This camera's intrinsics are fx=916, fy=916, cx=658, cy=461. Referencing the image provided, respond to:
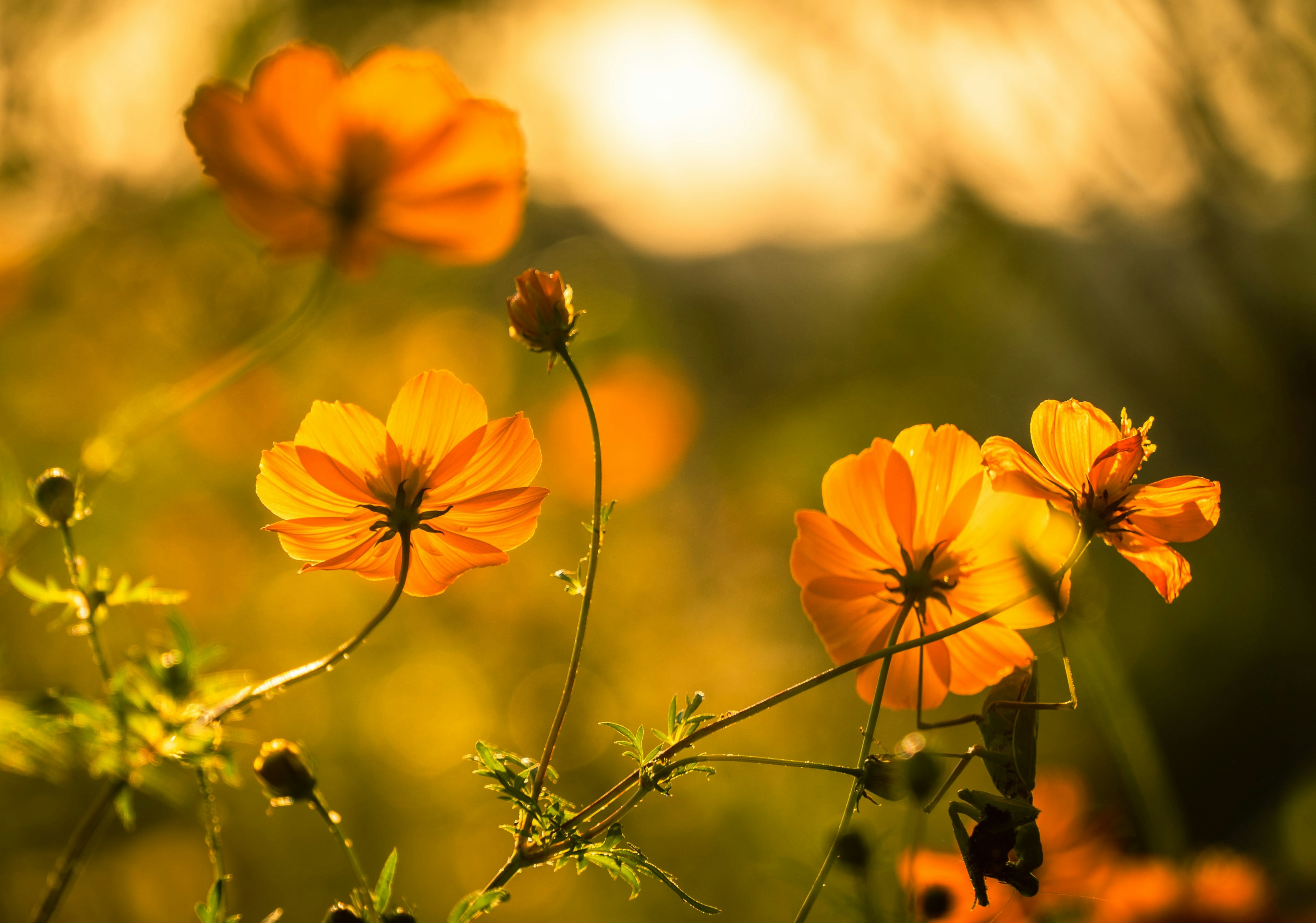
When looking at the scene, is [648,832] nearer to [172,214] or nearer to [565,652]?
[565,652]

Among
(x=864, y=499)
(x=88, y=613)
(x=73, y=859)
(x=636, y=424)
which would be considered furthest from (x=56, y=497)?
(x=636, y=424)

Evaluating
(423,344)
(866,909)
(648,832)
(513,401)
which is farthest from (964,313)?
(866,909)

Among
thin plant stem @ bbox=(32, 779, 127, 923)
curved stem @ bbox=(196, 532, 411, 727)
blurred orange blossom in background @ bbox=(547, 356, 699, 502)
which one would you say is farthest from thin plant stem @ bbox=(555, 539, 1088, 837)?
blurred orange blossom in background @ bbox=(547, 356, 699, 502)

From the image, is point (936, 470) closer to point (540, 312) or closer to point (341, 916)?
point (540, 312)

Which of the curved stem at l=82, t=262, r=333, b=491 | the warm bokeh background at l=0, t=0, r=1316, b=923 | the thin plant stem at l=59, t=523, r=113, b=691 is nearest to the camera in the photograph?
the thin plant stem at l=59, t=523, r=113, b=691

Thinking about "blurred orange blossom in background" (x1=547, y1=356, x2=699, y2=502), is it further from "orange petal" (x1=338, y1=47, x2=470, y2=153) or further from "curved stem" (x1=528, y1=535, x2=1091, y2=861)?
"curved stem" (x1=528, y1=535, x2=1091, y2=861)

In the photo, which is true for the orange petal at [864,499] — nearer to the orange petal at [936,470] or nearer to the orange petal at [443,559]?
the orange petal at [936,470]
